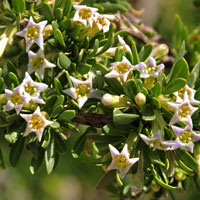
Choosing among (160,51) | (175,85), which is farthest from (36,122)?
(160,51)

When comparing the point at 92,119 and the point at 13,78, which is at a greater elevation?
the point at 13,78

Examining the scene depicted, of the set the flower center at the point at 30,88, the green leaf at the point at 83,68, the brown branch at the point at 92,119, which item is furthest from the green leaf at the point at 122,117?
the flower center at the point at 30,88

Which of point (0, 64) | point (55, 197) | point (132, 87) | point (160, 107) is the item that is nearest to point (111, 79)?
point (132, 87)

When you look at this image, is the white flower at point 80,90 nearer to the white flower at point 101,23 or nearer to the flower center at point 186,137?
the white flower at point 101,23

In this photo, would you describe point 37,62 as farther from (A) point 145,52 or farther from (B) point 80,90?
(A) point 145,52

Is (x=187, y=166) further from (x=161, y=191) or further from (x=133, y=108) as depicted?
Result: (x=161, y=191)
